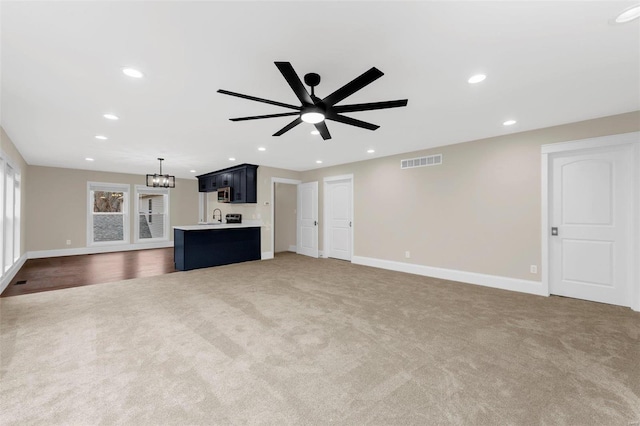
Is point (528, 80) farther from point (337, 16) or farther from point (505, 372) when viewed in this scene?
point (505, 372)

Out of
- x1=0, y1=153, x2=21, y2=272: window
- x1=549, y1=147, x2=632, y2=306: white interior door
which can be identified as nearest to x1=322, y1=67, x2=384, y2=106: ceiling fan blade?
x1=549, y1=147, x2=632, y2=306: white interior door

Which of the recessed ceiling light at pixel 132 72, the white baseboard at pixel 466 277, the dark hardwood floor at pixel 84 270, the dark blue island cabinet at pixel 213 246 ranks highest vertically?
the recessed ceiling light at pixel 132 72

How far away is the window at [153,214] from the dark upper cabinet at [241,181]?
8.29ft

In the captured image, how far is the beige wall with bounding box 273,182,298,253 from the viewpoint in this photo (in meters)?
8.36

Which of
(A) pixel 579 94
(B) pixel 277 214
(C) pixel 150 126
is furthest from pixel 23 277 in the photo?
(A) pixel 579 94

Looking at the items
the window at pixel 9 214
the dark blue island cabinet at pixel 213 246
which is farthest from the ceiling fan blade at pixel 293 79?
the window at pixel 9 214

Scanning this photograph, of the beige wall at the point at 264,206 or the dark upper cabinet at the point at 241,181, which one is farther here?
the beige wall at the point at 264,206

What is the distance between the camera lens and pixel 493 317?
314cm

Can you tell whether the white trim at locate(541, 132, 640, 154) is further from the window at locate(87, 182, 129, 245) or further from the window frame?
the window at locate(87, 182, 129, 245)

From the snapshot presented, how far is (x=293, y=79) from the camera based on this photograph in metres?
Result: 1.83

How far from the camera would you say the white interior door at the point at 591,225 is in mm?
3514

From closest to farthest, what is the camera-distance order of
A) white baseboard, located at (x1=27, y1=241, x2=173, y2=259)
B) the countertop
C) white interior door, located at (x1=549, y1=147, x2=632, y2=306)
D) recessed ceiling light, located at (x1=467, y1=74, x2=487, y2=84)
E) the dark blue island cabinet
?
recessed ceiling light, located at (x1=467, y1=74, x2=487, y2=84) < white interior door, located at (x1=549, y1=147, x2=632, y2=306) < the dark blue island cabinet < the countertop < white baseboard, located at (x1=27, y1=241, x2=173, y2=259)

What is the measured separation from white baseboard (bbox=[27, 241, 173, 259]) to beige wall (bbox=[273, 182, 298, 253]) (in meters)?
4.06

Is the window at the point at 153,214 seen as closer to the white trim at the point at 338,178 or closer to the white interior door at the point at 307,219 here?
the white interior door at the point at 307,219
